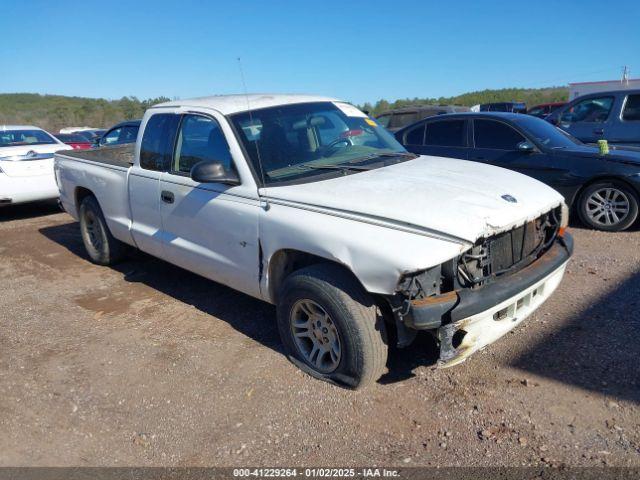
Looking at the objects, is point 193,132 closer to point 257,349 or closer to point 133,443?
point 257,349

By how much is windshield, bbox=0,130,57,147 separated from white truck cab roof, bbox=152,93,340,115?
5.82m

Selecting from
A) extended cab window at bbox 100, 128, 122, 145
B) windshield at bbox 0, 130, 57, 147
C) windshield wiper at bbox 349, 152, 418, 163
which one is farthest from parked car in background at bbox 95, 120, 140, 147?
windshield wiper at bbox 349, 152, 418, 163

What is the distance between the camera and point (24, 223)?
9000mm

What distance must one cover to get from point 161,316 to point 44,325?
1.03 meters

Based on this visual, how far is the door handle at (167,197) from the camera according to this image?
452 centimetres

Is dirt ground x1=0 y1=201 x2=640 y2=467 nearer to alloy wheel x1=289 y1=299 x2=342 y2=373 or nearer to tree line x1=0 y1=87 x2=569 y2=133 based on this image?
alloy wheel x1=289 y1=299 x2=342 y2=373

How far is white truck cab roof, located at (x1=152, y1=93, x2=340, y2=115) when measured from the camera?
14.1 ft

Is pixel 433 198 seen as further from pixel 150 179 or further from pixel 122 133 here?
pixel 122 133

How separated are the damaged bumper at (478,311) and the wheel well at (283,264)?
0.95 m

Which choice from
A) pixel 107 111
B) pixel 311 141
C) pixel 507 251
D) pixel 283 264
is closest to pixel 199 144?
pixel 311 141

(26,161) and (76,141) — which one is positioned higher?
(76,141)

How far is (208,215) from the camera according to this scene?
4129 millimetres

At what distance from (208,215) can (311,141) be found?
1.00 metres

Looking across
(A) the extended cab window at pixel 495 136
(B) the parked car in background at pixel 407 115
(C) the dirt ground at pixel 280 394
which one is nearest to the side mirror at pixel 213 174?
(C) the dirt ground at pixel 280 394
